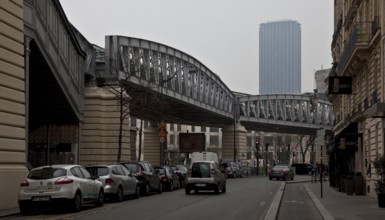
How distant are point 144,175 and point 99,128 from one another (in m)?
12.0

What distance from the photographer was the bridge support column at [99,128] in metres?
41.8

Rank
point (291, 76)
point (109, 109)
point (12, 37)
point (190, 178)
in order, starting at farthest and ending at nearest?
point (291, 76)
point (109, 109)
point (190, 178)
point (12, 37)

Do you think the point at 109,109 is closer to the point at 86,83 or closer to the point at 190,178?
the point at 86,83

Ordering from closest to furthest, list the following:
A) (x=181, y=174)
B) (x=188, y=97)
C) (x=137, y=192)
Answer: (x=137, y=192) → (x=181, y=174) → (x=188, y=97)

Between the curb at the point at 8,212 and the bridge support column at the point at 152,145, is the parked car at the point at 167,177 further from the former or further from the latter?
the bridge support column at the point at 152,145

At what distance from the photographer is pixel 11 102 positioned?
2270cm

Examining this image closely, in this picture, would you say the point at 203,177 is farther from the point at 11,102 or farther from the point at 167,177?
the point at 11,102

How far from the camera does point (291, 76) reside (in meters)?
194

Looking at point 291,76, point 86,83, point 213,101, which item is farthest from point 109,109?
point 291,76

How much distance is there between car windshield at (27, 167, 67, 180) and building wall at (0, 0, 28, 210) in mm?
1774

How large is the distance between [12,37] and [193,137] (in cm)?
3835

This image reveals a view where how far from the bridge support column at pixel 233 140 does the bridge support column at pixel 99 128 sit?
45.1m

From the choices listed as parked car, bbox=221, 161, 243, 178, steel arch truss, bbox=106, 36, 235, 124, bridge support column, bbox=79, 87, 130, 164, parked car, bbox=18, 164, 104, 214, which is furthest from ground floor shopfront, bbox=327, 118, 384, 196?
parked car, bbox=221, 161, 243, 178

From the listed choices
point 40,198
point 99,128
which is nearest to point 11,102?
point 40,198
